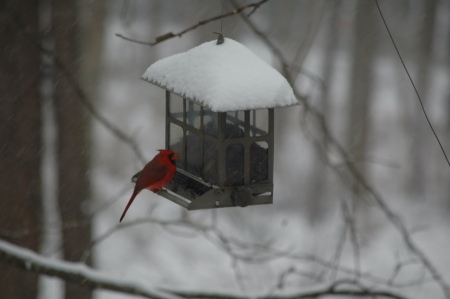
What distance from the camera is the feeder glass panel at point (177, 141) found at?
15.2 ft

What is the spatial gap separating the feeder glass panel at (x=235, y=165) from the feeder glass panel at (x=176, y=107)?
0.43 m

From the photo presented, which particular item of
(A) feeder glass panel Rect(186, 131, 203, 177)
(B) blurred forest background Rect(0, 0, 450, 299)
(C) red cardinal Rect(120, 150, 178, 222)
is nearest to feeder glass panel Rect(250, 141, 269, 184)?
(A) feeder glass panel Rect(186, 131, 203, 177)

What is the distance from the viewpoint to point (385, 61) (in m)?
12.6

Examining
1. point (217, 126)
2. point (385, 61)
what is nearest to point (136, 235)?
point (385, 61)

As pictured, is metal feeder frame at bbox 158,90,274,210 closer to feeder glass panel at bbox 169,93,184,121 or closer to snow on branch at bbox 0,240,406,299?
feeder glass panel at bbox 169,93,184,121

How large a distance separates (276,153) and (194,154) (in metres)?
6.45

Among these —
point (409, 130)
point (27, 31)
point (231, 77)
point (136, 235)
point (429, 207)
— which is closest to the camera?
point (231, 77)

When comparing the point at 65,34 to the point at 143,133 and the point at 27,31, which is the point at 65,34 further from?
the point at 143,133

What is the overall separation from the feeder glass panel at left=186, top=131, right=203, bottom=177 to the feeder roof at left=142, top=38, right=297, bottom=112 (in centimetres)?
42

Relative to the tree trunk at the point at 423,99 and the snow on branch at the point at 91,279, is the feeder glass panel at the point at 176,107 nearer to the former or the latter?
the snow on branch at the point at 91,279

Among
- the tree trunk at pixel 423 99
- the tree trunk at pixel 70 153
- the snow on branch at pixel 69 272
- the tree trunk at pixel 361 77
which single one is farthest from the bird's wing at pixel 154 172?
the tree trunk at pixel 423 99

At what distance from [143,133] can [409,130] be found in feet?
12.8

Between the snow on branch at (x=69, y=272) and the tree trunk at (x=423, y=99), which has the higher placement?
the tree trunk at (x=423, y=99)

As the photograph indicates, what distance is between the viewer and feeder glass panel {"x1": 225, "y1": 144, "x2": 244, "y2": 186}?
4.25 metres
